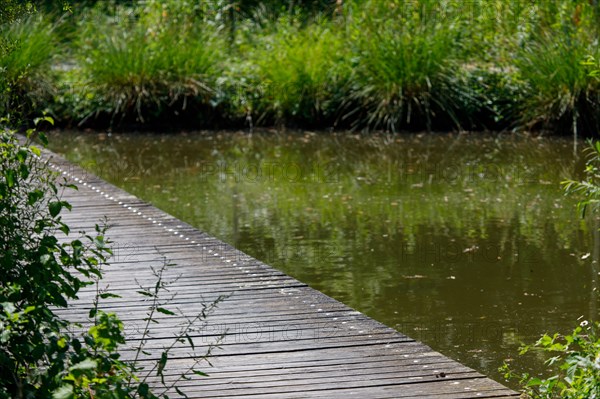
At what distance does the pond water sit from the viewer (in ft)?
20.2

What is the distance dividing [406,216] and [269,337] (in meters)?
4.30

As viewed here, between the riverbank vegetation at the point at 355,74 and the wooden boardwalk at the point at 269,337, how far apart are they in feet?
24.7

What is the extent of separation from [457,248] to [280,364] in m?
3.57

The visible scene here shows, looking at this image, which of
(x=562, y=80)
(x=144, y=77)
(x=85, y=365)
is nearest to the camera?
(x=85, y=365)

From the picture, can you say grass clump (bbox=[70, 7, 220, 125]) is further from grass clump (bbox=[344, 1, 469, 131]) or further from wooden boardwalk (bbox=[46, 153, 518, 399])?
wooden boardwalk (bbox=[46, 153, 518, 399])

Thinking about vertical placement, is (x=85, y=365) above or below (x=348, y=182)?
above

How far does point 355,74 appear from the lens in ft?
46.4

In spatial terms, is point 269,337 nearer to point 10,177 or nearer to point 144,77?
point 10,177

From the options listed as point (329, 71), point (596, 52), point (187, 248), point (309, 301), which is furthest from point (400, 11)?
point (309, 301)

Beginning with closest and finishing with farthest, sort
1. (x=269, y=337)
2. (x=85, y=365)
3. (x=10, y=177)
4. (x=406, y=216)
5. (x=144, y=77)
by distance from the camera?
(x=85, y=365)
(x=10, y=177)
(x=269, y=337)
(x=406, y=216)
(x=144, y=77)

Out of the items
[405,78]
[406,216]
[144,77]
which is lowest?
[406,216]

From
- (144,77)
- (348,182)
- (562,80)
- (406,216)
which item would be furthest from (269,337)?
(144,77)

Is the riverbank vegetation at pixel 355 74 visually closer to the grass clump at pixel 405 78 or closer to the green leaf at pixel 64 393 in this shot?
the grass clump at pixel 405 78

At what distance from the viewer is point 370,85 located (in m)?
13.9
